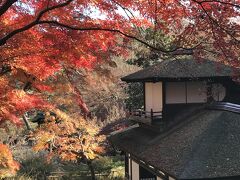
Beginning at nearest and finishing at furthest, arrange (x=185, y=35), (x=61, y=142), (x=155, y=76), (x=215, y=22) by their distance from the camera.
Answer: (x=215, y=22)
(x=185, y=35)
(x=155, y=76)
(x=61, y=142)

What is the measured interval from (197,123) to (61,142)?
24.1 feet

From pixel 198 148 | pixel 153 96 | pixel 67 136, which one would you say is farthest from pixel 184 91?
pixel 67 136

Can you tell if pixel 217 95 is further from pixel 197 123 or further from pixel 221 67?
pixel 197 123

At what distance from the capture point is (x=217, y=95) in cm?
1591

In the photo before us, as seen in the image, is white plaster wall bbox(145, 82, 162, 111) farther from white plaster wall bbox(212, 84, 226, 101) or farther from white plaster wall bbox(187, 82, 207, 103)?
white plaster wall bbox(212, 84, 226, 101)

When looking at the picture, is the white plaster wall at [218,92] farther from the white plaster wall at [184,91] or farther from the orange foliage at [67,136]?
the orange foliage at [67,136]

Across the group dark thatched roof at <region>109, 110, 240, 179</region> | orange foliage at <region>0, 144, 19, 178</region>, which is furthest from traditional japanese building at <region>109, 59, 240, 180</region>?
orange foliage at <region>0, 144, 19, 178</region>

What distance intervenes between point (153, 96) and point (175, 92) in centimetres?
112

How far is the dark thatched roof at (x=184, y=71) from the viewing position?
14805 millimetres

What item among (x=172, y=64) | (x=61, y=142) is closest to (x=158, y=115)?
(x=172, y=64)

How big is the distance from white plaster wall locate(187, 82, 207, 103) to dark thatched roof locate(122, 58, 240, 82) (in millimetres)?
658

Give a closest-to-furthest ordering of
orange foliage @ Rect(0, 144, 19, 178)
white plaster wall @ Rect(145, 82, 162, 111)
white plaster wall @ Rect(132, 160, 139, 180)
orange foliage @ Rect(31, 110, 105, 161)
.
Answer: white plaster wall @ Rect(145, 82, 162, 111) → orange foliage @ Rect(0, 144, 19, 178) → white plaster wall @ Rect(132, 160, 139, 180) → orange foliage @ Rect(31, 110, 105, 161)

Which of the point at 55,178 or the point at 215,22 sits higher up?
the point at 215,22

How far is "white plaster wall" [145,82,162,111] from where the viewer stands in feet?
51.4
